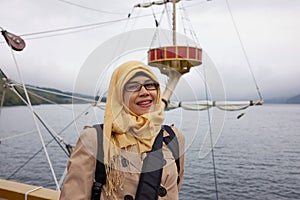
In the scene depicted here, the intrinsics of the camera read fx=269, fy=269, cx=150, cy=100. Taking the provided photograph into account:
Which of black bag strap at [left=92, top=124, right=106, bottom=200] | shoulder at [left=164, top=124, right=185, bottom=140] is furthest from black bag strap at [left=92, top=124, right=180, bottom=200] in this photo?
shoulder at [left=164, top=124, right=185, bottom=140]

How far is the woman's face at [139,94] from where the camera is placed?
138 centimetres

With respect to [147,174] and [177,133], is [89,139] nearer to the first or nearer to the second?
[147,174]

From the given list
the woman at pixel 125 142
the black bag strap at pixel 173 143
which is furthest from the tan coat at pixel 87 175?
→ the black bag strap at pixel 173 143

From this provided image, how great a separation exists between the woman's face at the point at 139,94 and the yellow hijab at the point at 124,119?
2 cm

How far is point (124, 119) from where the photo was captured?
1.39 m

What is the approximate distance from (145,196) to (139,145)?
9.9 inches

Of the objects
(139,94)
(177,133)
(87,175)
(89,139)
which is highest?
(139,94)

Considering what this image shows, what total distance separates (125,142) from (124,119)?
0.39ft

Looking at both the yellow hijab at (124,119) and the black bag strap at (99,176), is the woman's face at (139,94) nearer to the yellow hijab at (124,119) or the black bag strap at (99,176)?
the yellow hijab at (124,119)

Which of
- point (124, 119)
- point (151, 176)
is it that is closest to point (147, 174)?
point (151, 176)

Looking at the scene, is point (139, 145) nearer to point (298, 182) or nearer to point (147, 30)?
point (147, 30)

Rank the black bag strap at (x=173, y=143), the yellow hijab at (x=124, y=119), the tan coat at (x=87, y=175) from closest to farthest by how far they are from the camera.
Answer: the tan coat at (x=87, y=175) → the yellow hijab at (x=124, y=119) → the black bag strap at (x=173, y=143)

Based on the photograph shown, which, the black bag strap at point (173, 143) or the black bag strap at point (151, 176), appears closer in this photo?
the black bag strap at point (151, 176)

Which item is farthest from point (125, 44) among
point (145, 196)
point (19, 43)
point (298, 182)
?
point (298, 182)
